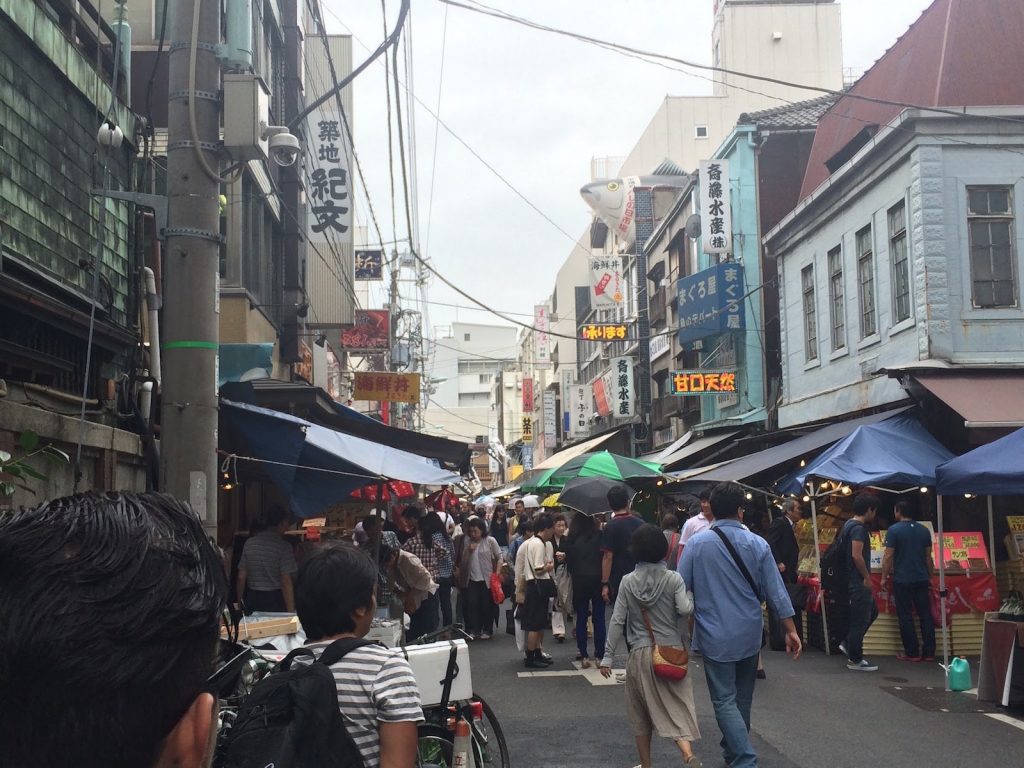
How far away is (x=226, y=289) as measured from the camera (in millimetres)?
15047

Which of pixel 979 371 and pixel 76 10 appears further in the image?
pixel 979 371

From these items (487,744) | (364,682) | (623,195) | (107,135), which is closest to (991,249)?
(487,744)

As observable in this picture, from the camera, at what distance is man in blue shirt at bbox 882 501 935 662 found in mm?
12227

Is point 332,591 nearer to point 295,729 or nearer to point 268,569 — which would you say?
point 295,729

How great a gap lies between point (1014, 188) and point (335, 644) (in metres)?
16.3

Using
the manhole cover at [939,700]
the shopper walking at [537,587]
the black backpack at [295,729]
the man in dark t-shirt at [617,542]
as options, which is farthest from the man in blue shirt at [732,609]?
the shopper walking at [537,587]

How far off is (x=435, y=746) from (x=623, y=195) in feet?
122

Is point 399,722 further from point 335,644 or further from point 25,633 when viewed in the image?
point 25,633

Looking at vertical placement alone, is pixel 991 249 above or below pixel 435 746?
above

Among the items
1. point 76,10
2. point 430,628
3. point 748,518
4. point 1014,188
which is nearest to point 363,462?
point 430,628

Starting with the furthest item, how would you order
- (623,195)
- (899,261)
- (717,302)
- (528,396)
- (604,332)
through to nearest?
(528,396) → (623,195) → (604,332) → (717,302) → (899,261)

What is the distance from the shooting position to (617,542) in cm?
1160

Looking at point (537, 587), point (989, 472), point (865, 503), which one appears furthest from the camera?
point (537, 587)

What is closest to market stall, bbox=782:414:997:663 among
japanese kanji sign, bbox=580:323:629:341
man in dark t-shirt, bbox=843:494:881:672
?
man in dark t-shirt, bbox=843:494:881:672
